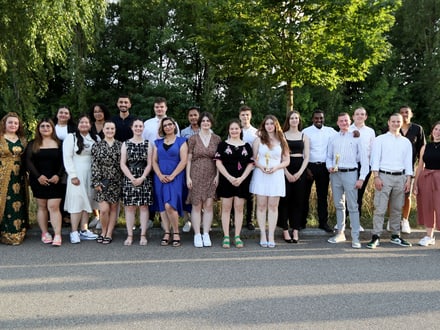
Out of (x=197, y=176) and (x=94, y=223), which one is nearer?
(x=197, y=176)

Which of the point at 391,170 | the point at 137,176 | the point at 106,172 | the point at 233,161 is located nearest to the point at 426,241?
the point at 391,170

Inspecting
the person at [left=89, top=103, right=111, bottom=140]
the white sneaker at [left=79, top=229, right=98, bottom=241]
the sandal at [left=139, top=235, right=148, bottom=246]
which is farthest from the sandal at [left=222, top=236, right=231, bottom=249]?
the person at [left=89, top=103, right=111, bottom=140]

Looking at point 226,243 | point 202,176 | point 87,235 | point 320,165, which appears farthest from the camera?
point 320,165

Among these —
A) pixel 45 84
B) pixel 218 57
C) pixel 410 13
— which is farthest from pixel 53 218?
pixel 410 13

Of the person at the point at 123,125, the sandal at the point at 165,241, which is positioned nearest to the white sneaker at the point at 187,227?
the sandal at the point at 165,241

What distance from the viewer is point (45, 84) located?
1141cm

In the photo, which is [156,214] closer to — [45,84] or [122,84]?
[45,84]

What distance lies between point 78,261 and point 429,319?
4235 mm

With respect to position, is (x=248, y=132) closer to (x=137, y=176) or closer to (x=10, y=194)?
(x=137, y=176)

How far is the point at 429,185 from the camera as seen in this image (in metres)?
6.52

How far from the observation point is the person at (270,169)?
6324 millimetres

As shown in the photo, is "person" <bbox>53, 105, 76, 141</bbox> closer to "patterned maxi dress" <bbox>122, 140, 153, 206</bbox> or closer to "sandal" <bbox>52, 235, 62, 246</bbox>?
"patterned maxi dress" <bbox>122, 140, 153, 206</bbox>

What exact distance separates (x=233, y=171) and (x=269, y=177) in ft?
1.84

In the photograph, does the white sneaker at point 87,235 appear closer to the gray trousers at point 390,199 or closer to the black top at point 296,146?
the black top at point 296,146
